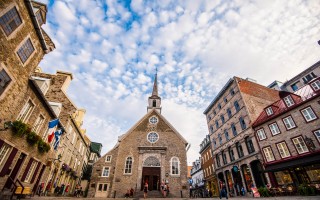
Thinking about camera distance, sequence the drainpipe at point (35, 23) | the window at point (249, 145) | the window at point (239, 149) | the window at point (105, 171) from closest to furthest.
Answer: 1. the drainpipe at point (35, 23)
2. the window at point (249, 145)
3. the window at point (105, 171)
4. the window at point (239, 149)

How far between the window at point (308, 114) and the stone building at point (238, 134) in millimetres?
6610

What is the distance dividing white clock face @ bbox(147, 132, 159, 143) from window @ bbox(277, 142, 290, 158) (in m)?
16.0

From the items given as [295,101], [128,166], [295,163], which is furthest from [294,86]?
[128,166]

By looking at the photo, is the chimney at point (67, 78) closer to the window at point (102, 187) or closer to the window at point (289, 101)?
the window at point (102, 187)

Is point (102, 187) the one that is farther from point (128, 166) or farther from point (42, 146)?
point (42, 146)

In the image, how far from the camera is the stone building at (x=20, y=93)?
374 inches

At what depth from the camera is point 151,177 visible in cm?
2253

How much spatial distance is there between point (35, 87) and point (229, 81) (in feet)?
92.0

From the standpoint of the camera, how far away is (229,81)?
29.5m

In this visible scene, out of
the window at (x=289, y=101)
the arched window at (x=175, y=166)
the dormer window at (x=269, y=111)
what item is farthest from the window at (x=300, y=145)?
the arched window at (x=175, y=166)

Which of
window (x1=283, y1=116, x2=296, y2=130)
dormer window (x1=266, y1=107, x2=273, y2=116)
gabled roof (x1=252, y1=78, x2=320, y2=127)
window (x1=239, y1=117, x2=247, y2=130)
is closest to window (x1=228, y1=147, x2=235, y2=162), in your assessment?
window (x1=239, y1=117, x2=247, y2=130)

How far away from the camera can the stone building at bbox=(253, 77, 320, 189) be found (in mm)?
16391

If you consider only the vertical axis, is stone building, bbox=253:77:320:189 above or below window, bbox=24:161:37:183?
above

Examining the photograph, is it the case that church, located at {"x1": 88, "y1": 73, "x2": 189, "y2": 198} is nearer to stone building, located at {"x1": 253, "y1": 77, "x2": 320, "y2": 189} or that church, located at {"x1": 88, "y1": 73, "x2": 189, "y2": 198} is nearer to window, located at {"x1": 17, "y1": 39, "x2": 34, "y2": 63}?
stone building, located at {"x1": 253, "y1": 77, "x2": 320, "y2": 189}
